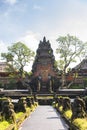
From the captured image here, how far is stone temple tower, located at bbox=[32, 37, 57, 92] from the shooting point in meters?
63.0

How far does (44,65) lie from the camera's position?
64312 mm

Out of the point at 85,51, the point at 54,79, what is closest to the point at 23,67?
the point at 54,79

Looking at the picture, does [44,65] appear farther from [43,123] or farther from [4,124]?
[4,124]

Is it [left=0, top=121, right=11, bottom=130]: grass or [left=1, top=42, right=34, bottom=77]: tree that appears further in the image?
[left=1, top=42, right=34, bottom=77]: tree

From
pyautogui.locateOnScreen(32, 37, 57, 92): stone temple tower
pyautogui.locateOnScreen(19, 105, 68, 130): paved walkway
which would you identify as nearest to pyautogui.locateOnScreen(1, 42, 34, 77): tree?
pyautogui.locateOnScreen(32, 37, 57, 92): stone temple tower

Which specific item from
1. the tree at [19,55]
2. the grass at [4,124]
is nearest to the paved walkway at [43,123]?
the grass at [4,124]

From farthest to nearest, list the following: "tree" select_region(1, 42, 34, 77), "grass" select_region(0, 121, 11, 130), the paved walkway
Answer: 1. "tree" select_region(1, 42, 34, 77)
2. the paved walkway
3. "grass" select_region(0, 121, 11, 130)

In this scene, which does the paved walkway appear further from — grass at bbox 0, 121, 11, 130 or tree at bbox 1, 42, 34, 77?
tree at bbox 1, 42, 34, 77

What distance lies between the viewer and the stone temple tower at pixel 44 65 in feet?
207

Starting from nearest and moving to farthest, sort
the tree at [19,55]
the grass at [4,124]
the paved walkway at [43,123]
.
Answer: the grass at [4,124]
the paved walkway at [43,123]
the tree at [19,55]

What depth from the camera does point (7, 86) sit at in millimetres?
69062

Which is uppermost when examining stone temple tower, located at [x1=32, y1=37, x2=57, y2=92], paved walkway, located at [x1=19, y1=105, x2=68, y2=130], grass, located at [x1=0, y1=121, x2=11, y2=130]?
stone temple tower, located at [x1=32, y1=37, x2=57, y2=92]

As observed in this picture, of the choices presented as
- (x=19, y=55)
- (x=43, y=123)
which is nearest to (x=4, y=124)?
(x=43, y=123)

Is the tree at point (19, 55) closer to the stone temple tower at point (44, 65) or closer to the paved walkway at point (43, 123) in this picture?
the stone temple tower at point (44, 65)
